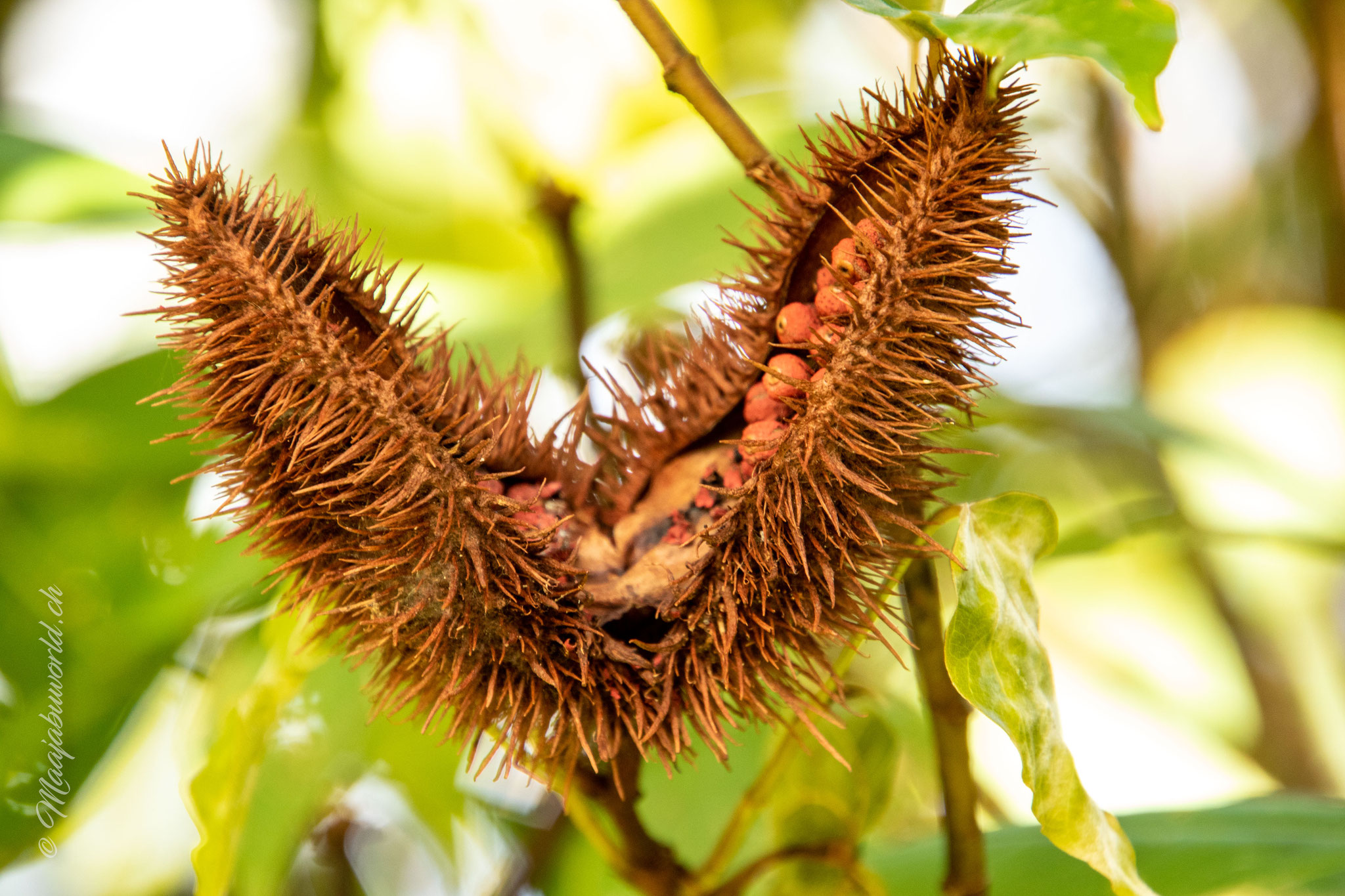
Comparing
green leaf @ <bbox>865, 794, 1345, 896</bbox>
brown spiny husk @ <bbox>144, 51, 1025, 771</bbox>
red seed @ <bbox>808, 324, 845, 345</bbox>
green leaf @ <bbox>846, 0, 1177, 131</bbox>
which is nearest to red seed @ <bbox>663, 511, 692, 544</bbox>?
brown spiny husk @ <bbox>144, 51, 1025, 771</bbox>

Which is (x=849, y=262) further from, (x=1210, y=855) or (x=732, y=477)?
(x=1210, y=855)

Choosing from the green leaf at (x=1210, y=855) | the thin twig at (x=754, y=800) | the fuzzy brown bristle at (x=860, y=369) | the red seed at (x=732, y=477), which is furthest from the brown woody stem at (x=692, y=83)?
the green leaf at (x=1210, y=855)

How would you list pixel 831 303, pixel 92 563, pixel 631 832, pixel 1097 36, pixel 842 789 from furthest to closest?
pixel 92 563 → pixel 842 789 → pixel 631 832 → pixel 831 303 → pixel 1097 36

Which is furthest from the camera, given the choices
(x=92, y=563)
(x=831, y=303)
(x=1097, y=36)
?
(x=92, y=563)

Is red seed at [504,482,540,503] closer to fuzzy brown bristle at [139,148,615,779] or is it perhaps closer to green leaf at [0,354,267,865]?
fuzzy brown bristle at [139,148,615,779]

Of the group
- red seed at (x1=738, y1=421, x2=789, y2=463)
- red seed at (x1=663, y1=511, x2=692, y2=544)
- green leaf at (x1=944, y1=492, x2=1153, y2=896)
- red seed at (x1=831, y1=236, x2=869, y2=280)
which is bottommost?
green leaf at (x1=944, y1=492, x2=1153, y2=896)

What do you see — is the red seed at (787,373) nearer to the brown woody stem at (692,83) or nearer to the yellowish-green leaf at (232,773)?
the brown woody stem at (692,83)

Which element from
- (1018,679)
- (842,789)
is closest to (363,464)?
(1018,679)

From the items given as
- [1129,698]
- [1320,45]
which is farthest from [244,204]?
[1129,698]

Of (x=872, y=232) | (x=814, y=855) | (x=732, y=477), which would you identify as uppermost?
(x=872, y=232)
